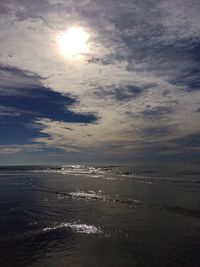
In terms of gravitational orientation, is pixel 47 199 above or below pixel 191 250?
above

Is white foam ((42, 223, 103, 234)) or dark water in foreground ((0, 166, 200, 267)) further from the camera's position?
white foam ((42, 223, 103, 234))

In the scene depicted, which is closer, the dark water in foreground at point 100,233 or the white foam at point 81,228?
the dark water in foreground at point 100,233

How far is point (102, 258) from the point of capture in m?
11.4

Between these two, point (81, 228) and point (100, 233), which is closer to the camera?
point (100, 233)

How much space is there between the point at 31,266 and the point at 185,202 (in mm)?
16023

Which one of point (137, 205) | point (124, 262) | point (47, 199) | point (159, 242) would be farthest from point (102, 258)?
point (47, 199)

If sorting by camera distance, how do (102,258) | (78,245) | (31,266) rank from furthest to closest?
1. (78,245)
2. (102,258)
3. (31,266)

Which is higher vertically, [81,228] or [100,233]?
[81,228]

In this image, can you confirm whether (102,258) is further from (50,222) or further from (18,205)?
(18,205)

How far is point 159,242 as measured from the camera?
13359 mm

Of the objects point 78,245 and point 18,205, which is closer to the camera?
point 78,245

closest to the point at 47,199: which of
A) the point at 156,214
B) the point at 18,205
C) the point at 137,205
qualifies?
the point at 18,205

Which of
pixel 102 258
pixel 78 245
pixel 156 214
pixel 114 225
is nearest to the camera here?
pixel 102 258

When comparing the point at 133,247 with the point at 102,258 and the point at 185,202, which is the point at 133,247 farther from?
the point at 185,202
